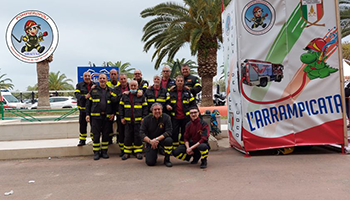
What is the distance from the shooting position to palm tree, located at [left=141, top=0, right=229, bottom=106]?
47.2 feet

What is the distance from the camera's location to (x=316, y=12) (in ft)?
21.2

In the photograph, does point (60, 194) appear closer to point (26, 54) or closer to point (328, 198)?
point (328, 198)

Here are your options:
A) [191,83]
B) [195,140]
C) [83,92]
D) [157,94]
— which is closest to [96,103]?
[83,92]

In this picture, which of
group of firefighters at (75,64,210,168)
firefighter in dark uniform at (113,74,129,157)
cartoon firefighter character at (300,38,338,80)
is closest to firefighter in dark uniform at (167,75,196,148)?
group of firefighters at (75,64,210,168)

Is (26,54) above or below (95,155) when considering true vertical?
above

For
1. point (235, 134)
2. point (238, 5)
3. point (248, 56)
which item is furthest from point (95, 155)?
point (238, 5)

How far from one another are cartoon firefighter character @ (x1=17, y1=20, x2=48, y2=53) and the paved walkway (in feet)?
15.2

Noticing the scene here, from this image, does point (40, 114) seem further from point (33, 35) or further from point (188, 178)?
point (188, 178)

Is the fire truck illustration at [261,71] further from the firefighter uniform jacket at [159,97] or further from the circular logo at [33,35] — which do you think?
the circular logo at [33,35]

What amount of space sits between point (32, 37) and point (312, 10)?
8.80 meters

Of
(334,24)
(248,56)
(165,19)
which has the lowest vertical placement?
(248,56)

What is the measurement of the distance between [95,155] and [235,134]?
3452 millimetres

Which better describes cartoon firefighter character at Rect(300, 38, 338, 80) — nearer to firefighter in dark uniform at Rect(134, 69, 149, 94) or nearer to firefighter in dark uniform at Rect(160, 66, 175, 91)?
firefighter in dark uniform at Rect(160, 66, 175, 91)

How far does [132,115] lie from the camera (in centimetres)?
660
